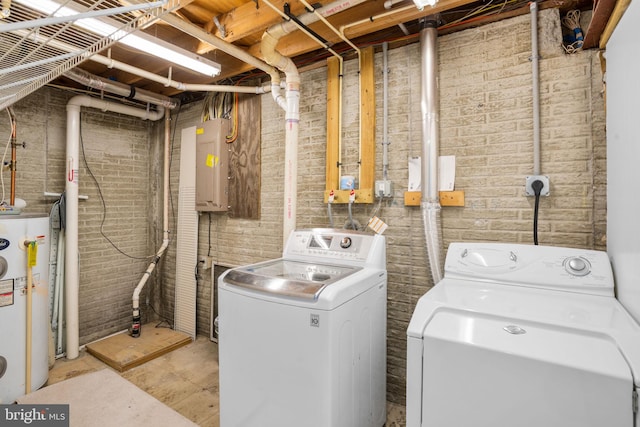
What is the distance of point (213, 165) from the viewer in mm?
3320

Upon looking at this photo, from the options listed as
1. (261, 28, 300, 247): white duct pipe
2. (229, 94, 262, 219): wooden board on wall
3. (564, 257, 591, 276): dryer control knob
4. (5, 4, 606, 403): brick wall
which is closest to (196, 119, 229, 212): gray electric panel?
(229, 94, 262, 219): wooden board on wall

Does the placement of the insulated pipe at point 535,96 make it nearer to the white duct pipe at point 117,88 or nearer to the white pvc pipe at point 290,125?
the white pvc pipe at point 290,125

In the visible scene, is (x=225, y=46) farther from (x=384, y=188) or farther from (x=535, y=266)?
(x=535, y=266)

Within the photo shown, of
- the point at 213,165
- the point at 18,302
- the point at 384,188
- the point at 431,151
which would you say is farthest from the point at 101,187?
the point at 431,151

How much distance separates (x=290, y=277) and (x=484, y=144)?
59.7 inches

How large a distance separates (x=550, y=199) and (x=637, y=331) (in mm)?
1049

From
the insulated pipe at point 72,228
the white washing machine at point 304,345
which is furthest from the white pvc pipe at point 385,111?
the insulated pipe at point 72,228

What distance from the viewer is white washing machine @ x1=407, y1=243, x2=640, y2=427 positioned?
99 cm

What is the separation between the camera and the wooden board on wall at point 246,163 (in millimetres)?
3207

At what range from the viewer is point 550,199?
1979mm

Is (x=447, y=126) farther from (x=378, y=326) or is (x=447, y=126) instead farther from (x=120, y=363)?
(x=120, y=363)

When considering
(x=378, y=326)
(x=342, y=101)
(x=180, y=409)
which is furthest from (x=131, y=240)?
(x=378, y=326)

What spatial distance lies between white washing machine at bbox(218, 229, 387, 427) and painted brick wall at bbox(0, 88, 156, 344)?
2552 millimetres

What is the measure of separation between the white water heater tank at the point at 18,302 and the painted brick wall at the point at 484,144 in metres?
2.08
